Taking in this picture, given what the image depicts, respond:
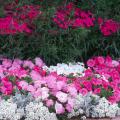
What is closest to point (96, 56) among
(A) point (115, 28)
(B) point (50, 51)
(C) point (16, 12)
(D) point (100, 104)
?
(A) point (115, 28)

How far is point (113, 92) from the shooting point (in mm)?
4953

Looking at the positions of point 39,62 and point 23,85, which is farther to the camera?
point 39,62

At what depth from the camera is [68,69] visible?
5680 mm

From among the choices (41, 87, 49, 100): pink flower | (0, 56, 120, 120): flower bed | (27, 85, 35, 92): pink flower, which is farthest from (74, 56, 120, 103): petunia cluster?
(27, 85, 35, 92): pink flower

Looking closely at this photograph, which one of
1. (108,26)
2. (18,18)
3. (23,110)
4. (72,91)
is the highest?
(18,18)

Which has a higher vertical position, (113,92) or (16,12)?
(16,12)

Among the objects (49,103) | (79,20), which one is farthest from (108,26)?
(49,103)

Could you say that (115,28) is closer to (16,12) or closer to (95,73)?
(95,73)

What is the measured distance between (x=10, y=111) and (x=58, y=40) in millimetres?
1704

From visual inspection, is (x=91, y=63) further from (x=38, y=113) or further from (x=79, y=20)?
(x=38, y=113)

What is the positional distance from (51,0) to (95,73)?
122 cm

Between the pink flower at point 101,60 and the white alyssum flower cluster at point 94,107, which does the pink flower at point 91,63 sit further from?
the white alyssum flower cluster at point 94,107

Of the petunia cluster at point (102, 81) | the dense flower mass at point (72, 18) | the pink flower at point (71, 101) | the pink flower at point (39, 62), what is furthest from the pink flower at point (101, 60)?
the pink flower at point (71, 101)

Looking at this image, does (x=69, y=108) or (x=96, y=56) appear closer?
(x=69, y=108)
